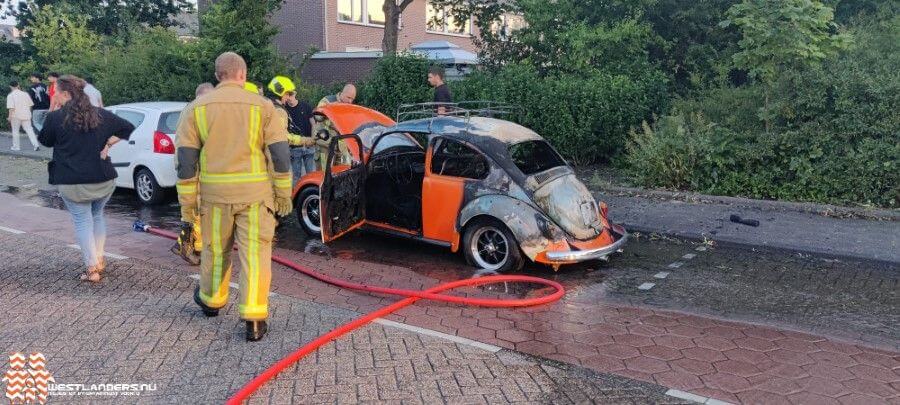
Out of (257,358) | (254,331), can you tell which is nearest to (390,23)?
(254,331)

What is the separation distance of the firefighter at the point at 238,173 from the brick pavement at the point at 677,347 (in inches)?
44.0

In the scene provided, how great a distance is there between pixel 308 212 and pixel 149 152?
125 inches

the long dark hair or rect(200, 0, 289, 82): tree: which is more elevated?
rect(200, 0, 289, 82): tree

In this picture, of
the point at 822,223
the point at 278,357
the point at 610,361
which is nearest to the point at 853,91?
the point at 822,223

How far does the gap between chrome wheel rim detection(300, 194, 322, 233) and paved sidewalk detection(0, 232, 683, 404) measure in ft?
7.83

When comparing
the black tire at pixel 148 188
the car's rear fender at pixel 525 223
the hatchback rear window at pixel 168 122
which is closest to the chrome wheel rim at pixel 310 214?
the car's rear fender at pixel 525 223

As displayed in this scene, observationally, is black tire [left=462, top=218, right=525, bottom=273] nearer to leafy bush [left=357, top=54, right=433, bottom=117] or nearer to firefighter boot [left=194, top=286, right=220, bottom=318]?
firefighter boot [left=194, top=286, right=220, bottom=318]

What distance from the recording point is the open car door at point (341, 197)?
6.82m

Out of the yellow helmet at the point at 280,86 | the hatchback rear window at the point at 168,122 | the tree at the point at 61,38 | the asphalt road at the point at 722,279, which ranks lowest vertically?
the asphalt road at the point at 722,279

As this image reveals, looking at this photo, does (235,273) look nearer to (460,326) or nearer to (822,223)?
(460,326)

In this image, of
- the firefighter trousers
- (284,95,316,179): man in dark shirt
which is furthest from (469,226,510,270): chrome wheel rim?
(284,95,316,179): man in dark shirt

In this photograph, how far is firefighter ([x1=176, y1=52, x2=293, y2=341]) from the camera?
4.54 metres

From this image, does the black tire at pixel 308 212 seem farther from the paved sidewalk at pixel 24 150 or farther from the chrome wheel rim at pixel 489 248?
the paved sidewalk at pixel 24 150

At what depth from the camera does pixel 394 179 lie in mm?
7414
